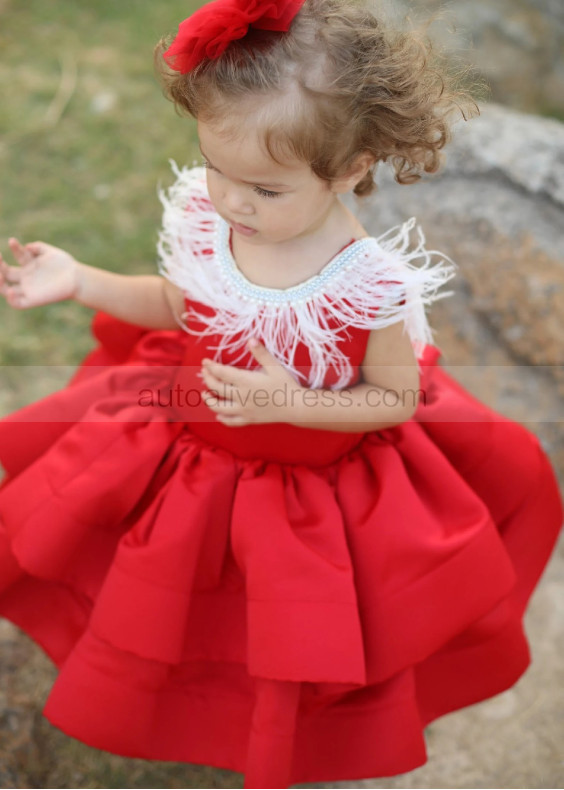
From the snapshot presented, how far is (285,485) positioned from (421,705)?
0.42m

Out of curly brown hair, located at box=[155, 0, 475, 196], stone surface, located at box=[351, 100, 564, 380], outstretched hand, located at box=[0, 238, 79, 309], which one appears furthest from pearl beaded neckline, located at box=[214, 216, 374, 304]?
stone surface, located at box=[351, 100, 564, 380]

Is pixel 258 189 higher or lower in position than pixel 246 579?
higher

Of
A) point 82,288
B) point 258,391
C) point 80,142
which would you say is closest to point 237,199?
point 258,391

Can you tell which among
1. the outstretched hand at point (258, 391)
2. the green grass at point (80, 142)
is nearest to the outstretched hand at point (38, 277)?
the outstretched hand at point (258, 391)

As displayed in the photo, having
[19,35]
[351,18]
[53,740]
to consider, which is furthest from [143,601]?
[19,35]

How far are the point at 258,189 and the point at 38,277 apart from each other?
422 mm

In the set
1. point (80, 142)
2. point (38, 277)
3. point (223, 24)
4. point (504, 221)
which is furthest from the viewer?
point (80, 142)

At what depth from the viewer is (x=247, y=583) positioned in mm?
1087

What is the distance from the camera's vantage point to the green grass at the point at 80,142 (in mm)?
2111

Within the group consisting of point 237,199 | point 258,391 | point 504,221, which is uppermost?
point 237,199

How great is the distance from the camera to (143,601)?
3.61ft

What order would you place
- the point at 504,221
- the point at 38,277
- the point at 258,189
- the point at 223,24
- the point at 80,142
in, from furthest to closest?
the point at 80,142 < the point at 504,221 < the point at 38,277 < the point at 258,189 < the point at 223,24

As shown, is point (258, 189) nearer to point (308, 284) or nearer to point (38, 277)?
point (308, 284)

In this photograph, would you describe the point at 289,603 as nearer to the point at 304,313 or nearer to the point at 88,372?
the point at 304,313
